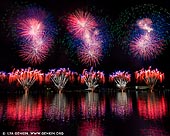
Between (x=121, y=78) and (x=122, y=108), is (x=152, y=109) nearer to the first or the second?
(x=122, y=108)

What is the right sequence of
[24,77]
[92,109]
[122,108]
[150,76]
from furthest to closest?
[150,76], [24,77], [122,108], [92,109]

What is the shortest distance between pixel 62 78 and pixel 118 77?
691 inches

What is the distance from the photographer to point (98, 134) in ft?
41.8

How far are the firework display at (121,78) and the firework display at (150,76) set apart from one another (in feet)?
9.20

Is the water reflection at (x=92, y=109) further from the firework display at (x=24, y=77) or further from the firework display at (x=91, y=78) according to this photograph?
the firework display at (x=91, y=78)

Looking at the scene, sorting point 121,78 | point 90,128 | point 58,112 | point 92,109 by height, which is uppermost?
point 121,78

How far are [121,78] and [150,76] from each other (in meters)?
8.62

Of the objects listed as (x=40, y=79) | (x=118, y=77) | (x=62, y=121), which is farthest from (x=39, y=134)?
(x=118, y=77)

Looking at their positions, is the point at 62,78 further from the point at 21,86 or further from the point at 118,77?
the point at 118,77

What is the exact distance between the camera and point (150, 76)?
70.6m

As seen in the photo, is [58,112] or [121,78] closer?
[58,112]

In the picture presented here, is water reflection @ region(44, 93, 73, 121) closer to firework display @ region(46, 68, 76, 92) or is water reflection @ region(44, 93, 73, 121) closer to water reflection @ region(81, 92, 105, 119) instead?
water reflection @ region(81, 92, 105, 119)

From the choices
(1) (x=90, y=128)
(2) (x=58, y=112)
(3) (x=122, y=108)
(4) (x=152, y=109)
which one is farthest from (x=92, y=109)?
(1) (x=90, y=128)

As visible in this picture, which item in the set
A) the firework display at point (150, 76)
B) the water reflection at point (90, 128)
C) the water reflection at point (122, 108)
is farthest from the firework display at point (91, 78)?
the water reflection at point (90, 128)
